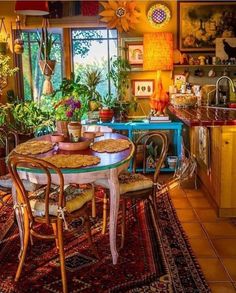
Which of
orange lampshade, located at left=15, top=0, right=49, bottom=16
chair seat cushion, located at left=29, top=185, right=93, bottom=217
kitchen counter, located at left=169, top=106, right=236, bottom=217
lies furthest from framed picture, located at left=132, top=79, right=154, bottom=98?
chair seat cushion, located at left=29, top=185, right=93, bottom=217

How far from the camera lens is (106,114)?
15.7ft

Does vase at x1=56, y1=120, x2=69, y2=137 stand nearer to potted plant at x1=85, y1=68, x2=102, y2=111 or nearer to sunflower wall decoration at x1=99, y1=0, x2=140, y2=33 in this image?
potted plant at x1=85, y1=68, x2=102, y2=111

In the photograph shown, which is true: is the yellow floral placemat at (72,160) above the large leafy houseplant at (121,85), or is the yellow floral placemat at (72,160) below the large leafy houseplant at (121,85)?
below

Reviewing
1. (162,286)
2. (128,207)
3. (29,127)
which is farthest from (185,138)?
(162,286)

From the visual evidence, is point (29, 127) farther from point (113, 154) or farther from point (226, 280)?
point (226, 280)

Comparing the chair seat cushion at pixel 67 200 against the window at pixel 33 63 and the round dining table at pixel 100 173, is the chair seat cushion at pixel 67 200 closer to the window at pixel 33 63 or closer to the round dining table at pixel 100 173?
the round dining table at pixel 100 173

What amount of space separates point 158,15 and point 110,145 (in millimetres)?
2557

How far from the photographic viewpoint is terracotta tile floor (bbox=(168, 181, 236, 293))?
8.40 feet

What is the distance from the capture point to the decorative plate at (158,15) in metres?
4.89

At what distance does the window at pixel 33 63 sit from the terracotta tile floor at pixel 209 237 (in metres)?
2.54

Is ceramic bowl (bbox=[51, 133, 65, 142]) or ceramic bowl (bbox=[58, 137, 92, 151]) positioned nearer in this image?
ceramic bowl (bbox=[58, 137, 92, 151])

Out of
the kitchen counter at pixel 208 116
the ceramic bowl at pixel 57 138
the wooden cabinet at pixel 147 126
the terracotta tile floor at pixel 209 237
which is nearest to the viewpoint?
the terracotta tile floor at pixel 209 237

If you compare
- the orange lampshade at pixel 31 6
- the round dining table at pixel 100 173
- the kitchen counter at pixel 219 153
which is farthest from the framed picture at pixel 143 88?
the round dining table at pixel 100 173

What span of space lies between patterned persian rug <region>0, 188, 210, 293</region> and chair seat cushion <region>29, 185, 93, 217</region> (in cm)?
45
